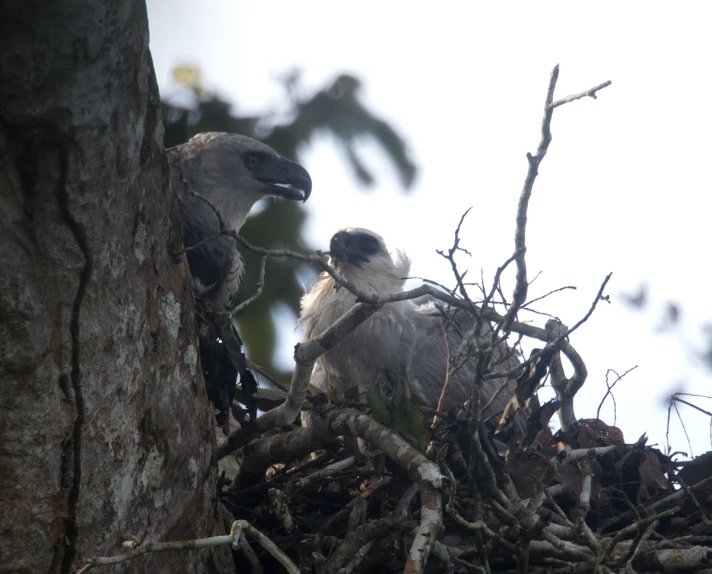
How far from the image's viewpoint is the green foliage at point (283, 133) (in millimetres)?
5309

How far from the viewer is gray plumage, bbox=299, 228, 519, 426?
16.6ft

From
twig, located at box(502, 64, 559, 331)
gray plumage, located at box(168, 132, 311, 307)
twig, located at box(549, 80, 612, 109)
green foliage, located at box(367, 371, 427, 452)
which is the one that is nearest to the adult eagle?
gray plumage, located at box(168, 132, 311, 307)

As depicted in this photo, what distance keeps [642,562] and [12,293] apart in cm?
242

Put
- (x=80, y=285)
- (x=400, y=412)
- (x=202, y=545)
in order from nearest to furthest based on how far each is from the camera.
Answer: (x=202, y=545) → (x=80, y=285) → (x=400, y=412)

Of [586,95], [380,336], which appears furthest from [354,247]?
[586,95]

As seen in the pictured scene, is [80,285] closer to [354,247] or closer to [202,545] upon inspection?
[202,545]

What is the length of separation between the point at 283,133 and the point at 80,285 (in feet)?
10.6

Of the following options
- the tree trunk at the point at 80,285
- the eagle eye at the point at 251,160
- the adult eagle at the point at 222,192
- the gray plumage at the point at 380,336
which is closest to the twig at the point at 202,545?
the tree trunk at the point at 80,285

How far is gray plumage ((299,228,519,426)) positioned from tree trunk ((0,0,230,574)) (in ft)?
7.95

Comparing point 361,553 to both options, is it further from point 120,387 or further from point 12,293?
point 12,293

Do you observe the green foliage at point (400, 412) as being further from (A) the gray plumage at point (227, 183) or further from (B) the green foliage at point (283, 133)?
(B) the green foliage at point (283, 133)

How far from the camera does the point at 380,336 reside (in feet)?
16.7

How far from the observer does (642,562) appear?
10.2 ft

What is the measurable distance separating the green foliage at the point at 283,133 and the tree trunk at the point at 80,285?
9.24 ft
